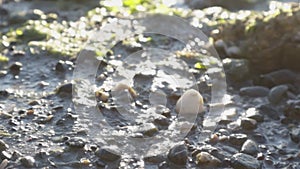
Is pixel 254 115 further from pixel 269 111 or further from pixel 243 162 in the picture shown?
pixel 243 162

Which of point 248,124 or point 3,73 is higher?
point 3,73

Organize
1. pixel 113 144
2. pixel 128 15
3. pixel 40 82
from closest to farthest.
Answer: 1. pixel 113 144
2. pixel 40 82
3. pixel 128 15

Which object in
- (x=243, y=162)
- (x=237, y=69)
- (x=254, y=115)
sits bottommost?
(x=243, y=162)

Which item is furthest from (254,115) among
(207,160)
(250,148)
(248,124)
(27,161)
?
(27,161)

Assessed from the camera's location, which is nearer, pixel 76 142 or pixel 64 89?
pixel 76 142

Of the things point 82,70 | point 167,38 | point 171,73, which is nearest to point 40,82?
point 82,70

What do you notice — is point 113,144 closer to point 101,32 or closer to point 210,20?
point 101,32

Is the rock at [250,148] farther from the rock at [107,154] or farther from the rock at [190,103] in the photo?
the rock at [107,154]
